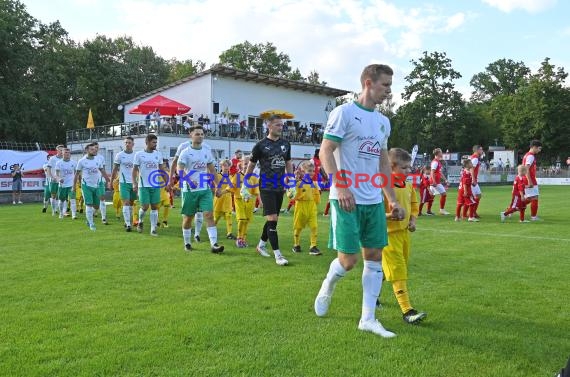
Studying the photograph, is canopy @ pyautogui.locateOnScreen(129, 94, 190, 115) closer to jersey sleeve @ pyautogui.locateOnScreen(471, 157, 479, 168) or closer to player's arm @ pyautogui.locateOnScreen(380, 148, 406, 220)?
jersey sleeve @ pyautogui.locateOnScreen(471, 157, 479, 168)

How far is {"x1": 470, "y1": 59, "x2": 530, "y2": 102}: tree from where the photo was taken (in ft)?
318

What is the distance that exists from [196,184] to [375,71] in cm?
487

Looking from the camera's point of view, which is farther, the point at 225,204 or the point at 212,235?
the point at 225,204

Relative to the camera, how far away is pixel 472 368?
11.9ft

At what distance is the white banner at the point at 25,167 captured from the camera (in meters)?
23.8

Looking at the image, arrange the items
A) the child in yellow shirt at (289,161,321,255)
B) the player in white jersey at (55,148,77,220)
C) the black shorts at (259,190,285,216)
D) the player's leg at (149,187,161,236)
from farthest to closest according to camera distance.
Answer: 1. the player in white jersey at (55,148,77,220)
2. the player's leg at (149,187,161,236)
3. the child in yellow shirt at (289,161,321,255)
4. the black shorts at (259,190,285,216)

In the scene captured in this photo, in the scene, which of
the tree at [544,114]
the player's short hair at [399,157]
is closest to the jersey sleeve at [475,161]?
the player's short hair at [399,157]

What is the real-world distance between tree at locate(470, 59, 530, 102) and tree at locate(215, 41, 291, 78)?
168 feet

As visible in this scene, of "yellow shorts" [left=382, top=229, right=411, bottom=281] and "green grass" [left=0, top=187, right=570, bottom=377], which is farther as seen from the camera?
"yellow shorts" [left=382, top=229, right=411, bottom=281]

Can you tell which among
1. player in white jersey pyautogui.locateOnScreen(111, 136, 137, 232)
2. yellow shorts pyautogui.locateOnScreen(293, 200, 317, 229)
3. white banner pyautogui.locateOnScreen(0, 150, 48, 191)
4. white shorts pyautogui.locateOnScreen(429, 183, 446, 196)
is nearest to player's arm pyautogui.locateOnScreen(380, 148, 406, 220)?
yellow shorts pyautogui.locateOnScreen(293, 200, 317, 229)

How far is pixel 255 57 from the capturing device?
6656 cm

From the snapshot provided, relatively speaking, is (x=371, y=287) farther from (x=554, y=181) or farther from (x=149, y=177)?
(x=554, y=181)

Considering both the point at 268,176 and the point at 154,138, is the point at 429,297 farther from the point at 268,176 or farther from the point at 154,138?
the point at 154,138

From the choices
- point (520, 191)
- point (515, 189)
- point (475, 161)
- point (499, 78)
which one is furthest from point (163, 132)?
point (499, 78)
